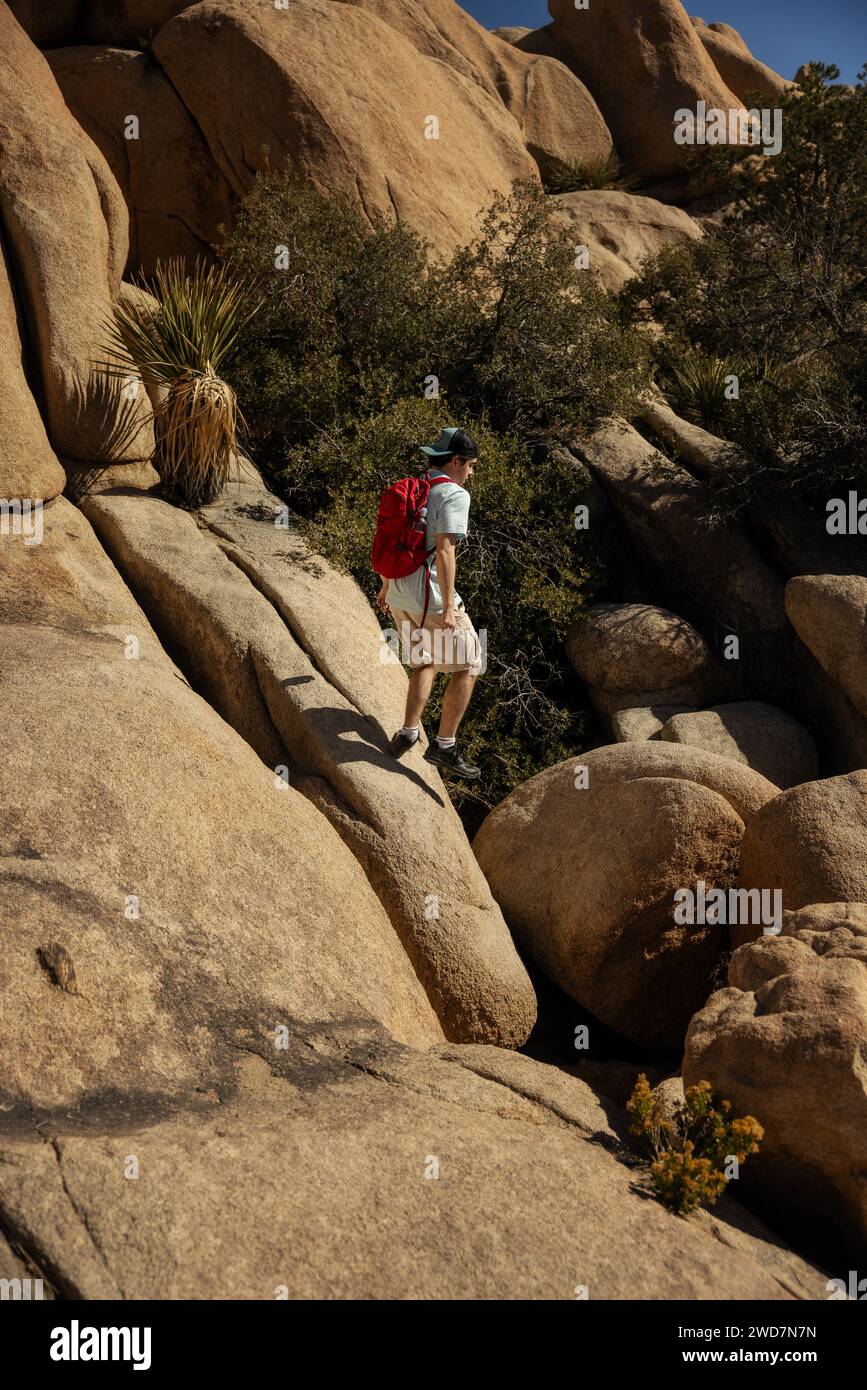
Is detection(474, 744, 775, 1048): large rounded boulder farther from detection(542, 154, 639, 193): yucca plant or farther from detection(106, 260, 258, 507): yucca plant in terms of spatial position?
detection(542, 154, 639, 193): yucca plant

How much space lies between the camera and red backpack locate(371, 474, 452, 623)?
25.5 ft

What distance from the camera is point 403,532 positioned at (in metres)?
7.81

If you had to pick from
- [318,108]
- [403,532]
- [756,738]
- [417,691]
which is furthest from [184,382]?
[318,108]

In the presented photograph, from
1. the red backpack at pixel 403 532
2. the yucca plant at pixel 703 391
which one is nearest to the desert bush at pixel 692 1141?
the red backpack at pixel 403 532

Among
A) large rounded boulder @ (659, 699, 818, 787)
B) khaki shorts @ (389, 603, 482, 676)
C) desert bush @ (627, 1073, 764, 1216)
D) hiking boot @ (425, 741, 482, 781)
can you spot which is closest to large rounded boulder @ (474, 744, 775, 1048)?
hiking boot @ (425, 741, 482, 781)

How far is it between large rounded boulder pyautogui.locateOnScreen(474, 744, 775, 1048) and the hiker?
54.4 inches

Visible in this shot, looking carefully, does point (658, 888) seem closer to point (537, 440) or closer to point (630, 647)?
point (630, 647)

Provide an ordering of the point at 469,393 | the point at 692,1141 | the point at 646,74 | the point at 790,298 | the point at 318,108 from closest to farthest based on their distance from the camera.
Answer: the point at 692,1141
the point at 469,393
the point at 790,298
the point at 318,108
the point at 646,74

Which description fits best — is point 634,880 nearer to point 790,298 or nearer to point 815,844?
point 815,844

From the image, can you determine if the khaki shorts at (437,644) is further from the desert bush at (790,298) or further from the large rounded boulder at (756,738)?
the desert bush at (790,298)

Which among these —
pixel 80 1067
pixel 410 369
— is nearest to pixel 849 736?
pixel 410 369

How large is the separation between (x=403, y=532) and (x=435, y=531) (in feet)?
1.09

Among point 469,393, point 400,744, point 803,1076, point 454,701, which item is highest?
point 469,393

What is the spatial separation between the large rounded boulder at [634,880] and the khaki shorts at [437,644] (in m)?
1.63
